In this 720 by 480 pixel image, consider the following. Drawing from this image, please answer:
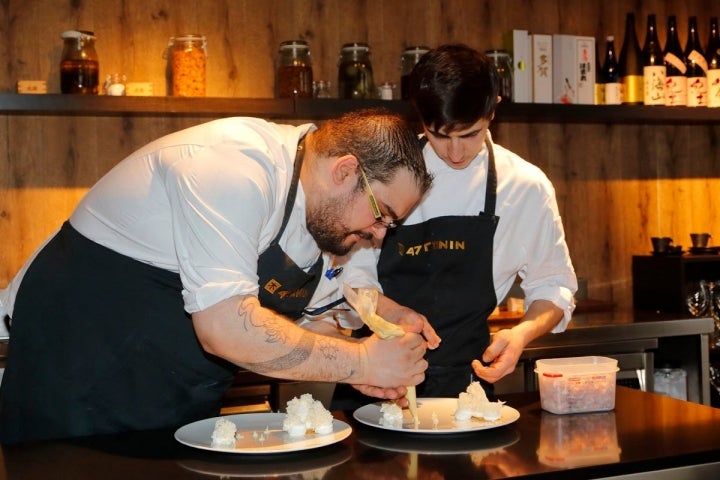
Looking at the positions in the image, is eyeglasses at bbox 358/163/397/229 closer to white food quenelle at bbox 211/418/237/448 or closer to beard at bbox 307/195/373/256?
beard at bbox 307/195/373/256

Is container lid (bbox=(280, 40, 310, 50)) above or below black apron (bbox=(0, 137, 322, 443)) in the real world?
above

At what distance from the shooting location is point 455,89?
7.11 feet

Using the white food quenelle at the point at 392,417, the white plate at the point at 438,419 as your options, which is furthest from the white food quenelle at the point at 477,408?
the white food quenelle at the point at 392,417

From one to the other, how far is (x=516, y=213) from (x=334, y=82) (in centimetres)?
157

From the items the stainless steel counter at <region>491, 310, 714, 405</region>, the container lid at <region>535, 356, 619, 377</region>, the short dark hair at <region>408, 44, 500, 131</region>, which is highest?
the short dark hair at <region>408, 44, 500, 131</region>

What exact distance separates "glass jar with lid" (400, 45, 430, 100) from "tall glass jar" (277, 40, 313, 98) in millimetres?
399

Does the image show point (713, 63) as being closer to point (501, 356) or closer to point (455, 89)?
point (455, 89)

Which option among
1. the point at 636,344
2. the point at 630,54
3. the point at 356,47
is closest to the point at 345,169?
the point at 356,47

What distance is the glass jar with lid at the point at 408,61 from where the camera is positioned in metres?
3.73

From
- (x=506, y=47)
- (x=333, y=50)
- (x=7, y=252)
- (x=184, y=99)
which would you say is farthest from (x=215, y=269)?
(x=506, y=47)

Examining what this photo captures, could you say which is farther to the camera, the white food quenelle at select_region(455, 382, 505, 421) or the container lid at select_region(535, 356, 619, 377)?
the container lid at select_region(535, 356, 619, 377)

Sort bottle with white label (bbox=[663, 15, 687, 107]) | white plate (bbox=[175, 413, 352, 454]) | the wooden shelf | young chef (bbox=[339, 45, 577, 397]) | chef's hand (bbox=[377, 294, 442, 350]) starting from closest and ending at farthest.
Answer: white plate (bbox=[175, 413, 352, 454]) < chef's hand (bbox=[377, 294, 442, 350]) < young chef (bbox=[339, 45, 577, 397]) < the wooden shelf < bottle with white label (bbox=[663, 15, 687, 107])

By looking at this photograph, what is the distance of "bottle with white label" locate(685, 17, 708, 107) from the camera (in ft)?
13.7

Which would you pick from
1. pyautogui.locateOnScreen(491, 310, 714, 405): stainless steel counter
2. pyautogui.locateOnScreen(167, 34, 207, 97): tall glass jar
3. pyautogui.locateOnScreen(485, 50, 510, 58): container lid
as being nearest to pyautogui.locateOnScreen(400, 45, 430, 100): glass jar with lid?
pyautogui.locateOnScreen(485, 50, 510, 58): container lid
